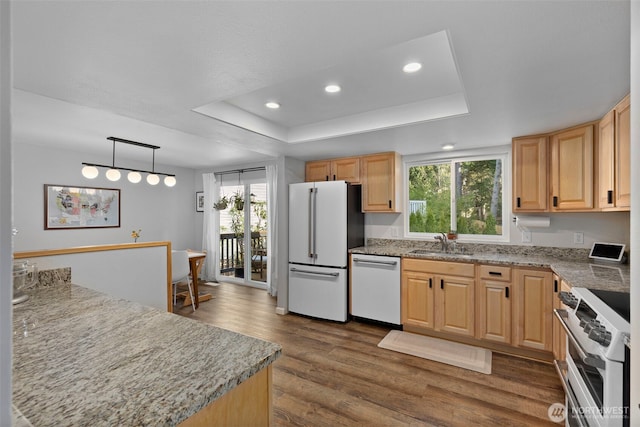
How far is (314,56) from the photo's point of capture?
160 centimetres

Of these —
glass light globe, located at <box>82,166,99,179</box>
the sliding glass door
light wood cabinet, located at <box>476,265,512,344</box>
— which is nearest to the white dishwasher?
light wood cabinet, located at <box>476,265,512,344</box>

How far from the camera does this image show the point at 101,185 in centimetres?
502

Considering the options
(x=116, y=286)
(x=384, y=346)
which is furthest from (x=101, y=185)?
(x=384, y=346)

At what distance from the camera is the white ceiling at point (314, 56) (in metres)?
1.26

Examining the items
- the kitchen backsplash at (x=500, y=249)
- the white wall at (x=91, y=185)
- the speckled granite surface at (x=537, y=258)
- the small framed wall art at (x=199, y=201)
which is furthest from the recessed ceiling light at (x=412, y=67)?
the small framed wall art at (x=199, y=201)

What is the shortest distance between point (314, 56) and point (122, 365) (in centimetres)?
156

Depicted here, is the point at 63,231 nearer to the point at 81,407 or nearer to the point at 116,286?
the point at 116,286

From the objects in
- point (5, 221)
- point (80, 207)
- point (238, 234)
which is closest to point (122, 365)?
point (5, 221)

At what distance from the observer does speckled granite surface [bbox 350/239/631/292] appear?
2.17 metres

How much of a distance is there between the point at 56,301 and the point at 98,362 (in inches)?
39.4

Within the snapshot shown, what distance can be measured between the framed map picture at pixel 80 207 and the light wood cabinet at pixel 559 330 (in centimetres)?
600

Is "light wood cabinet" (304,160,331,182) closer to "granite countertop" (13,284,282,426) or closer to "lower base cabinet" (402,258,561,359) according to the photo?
"lower base cabinet" (402,258,561,359)

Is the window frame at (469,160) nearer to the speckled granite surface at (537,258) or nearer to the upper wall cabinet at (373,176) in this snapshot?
the speckled granite surface at (537,258)

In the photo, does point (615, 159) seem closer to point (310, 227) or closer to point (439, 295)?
point (439, 295)
